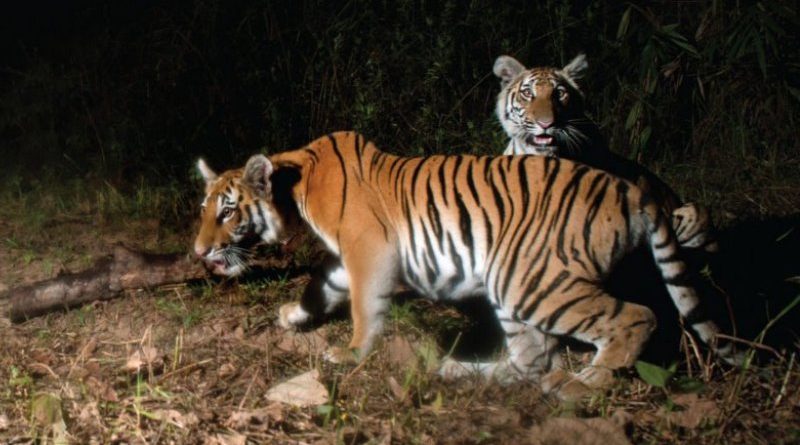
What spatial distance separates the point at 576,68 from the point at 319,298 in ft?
7.44

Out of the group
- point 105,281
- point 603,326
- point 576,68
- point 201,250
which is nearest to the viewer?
point 603,326

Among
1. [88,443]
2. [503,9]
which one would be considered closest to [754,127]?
[503,9]

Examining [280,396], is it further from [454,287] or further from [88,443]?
[454,287]

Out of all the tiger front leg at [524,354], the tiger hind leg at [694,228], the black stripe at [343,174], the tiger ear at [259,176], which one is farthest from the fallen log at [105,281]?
the tiger hind leg at [694,228]

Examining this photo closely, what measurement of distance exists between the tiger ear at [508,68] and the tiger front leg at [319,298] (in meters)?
1.92

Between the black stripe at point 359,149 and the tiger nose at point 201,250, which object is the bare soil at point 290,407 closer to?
the tiger nose at point 201,250

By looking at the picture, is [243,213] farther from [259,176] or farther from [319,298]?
[319,298]

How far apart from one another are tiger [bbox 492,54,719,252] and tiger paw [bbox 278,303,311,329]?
1763 millimetres

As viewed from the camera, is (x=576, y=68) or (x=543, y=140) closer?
(x=543, y=140)

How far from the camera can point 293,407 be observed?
3000mm

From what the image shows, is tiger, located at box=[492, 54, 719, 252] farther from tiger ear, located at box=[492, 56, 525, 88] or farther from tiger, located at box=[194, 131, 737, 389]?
tiger, located at box=[194, 131, 737, 389]

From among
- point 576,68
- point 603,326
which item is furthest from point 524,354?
point 576,68

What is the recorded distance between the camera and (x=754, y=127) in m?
6.79

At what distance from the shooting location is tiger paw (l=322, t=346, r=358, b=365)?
350cm
